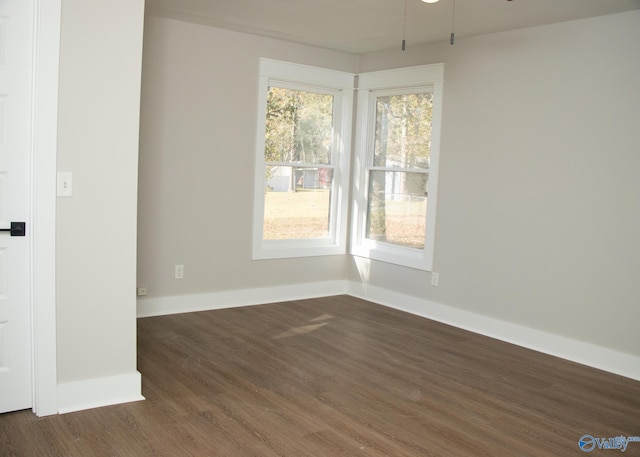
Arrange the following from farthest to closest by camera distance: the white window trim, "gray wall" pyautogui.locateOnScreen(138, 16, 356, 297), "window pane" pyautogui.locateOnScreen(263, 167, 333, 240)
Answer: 1. "window pane" pyautogui.locateOnScreen(263, 167, 333, 240)
2. the white window trim
3. "gray wall" pyautogui.locateOnScreen(138, 16, 356, 297)

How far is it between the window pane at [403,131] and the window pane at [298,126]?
0.51 meters

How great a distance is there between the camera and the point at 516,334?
15.9 ft

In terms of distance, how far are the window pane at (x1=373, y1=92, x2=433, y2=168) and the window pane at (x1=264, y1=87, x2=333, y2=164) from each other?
512mm

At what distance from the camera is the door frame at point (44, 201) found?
302 cm

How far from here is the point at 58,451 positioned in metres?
2.79

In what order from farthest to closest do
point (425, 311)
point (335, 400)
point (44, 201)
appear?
point (425, 311) < point (335, 400) < point (44, 201)

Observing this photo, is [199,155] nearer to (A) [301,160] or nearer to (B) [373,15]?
(A) [301,160]

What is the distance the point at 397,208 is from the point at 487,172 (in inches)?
43.5

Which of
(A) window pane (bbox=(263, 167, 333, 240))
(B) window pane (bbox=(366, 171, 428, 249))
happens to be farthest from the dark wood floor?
(A) window pane (bbox=(263, 167, 333, 240))

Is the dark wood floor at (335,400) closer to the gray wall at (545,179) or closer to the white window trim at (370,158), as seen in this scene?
the gray wall at (545,179)

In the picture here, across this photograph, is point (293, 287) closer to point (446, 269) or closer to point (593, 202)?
point (446, 269)

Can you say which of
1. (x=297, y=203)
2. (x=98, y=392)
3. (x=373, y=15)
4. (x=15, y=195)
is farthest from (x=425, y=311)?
(x=15, y=195)

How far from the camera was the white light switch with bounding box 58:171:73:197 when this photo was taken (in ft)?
10.2

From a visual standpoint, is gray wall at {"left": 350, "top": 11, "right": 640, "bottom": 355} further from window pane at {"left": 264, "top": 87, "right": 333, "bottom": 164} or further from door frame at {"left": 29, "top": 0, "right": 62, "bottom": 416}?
door frame at {"left": 29, "top": 0, "right": 62, "bottom": 416}
